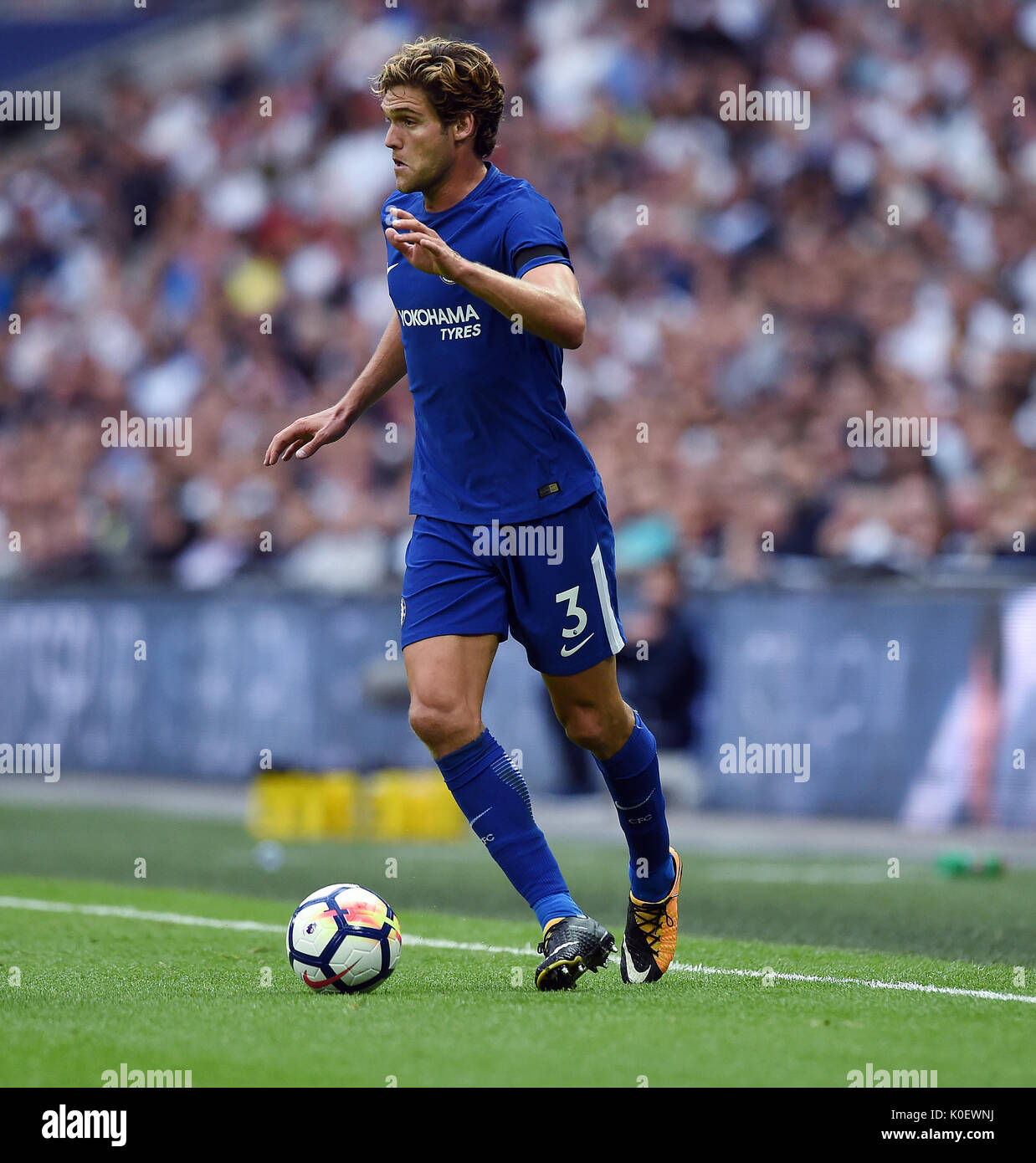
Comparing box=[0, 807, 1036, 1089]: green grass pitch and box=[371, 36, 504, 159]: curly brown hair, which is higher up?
box=[371, 36, 504, 159]: curly brown hair

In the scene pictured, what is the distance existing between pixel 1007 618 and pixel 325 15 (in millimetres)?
12586

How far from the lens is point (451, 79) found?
5.03m

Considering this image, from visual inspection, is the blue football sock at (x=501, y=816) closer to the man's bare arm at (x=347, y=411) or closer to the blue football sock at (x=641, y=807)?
the blue football sock at (x=641, y=807)

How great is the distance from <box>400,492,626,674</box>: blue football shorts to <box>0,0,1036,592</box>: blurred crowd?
7293 millimetres

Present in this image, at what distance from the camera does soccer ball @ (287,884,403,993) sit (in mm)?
4977

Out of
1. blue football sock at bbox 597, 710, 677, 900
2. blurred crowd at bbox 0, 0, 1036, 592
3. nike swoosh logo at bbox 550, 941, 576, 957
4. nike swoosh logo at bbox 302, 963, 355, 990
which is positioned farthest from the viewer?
blurred crowd at bbox 0, 0, 1036, 592

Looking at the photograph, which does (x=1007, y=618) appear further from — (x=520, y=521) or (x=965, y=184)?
(x=520, y=521)

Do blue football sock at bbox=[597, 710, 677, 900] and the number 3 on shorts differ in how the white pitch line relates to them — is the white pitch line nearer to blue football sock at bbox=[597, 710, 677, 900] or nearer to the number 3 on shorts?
blue football sock at bbox=[597, 710, 677, 900]

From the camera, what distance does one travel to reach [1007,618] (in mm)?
11508

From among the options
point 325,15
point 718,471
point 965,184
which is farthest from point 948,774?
point 325,15

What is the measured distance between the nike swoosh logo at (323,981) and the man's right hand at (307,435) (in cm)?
148

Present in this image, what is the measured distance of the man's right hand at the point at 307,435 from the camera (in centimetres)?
546

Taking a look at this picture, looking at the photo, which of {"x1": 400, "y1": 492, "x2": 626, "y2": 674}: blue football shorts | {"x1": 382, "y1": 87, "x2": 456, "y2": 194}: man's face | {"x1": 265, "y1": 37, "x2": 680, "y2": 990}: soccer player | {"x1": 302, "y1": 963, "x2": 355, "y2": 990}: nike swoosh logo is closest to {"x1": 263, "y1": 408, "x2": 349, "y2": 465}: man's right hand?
{"x1": 265, "y1": 37, "x2": 680, "y2": 990}: soccer player

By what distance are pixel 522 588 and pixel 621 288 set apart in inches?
431
